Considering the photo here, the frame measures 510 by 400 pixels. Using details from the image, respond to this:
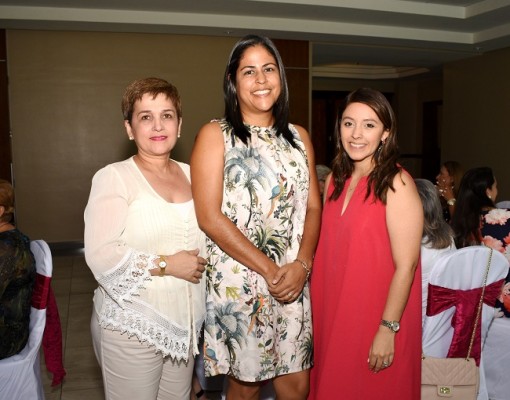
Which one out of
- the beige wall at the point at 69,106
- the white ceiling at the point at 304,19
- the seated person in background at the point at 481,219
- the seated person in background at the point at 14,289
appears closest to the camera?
the seated person in background at the point at 14,289

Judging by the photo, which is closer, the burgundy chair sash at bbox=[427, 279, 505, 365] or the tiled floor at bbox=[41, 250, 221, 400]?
the burgundy chair sash at bbox=[427, 279, 505, 365]

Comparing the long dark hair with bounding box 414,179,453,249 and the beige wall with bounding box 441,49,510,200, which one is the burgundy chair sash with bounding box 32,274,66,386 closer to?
the long dark hair with bounding box 414,179,453,249

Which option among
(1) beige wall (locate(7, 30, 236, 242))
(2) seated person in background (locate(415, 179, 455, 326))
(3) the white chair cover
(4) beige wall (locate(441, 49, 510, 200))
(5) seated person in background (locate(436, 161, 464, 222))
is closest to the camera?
(2) seated person in background (locate(415, 179, 455, 326))

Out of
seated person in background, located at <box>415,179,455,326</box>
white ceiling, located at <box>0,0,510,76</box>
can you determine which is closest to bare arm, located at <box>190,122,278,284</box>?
seated person in background, located at <box>415,179,455,326</box>

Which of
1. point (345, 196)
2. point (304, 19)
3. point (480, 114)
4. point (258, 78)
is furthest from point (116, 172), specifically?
point (480, 114)

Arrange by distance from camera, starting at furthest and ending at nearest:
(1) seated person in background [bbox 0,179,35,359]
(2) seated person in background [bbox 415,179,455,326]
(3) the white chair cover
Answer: (3) the white chair cover, (2) seated person in background [bbox 415,179,455,326], (1) seated person in background [bbox 0,179,35,359]

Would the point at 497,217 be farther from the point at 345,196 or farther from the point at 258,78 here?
the point at 258,78

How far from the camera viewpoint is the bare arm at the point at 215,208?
1766mm

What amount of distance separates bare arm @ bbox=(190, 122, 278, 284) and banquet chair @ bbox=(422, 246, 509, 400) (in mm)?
1009

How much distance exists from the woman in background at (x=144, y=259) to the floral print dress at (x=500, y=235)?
205cm

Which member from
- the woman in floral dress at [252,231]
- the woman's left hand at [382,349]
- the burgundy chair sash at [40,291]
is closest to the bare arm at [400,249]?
the woman's left hand at [382,349]

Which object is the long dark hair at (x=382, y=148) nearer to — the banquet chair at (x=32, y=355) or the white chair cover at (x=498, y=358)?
the banquet chair at (x=32, y=355)

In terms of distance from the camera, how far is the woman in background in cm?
166

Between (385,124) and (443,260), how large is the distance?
833 millimetres
